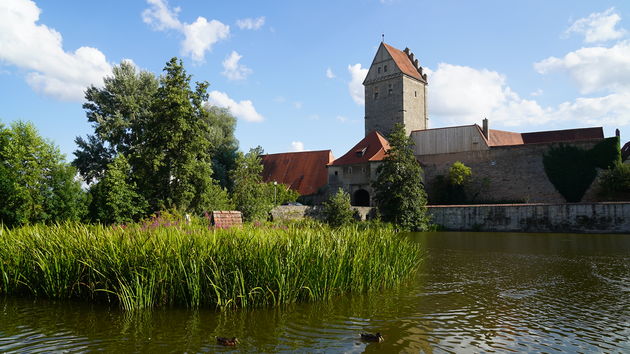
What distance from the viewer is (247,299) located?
7184 mm

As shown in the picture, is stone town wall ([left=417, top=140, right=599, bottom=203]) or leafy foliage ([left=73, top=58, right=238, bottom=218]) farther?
stone town wall ([left=417, top=140, right=599, bottom=203])

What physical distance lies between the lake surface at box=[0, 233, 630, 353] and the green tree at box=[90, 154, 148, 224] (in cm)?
1549

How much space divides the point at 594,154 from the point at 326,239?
35.6 metres

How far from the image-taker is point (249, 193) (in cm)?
2531

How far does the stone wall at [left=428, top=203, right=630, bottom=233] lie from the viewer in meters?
29.1

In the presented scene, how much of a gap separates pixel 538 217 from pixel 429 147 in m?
14.7

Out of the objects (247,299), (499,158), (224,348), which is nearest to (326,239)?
(247,299)

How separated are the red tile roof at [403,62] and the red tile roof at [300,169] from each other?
12018 mm

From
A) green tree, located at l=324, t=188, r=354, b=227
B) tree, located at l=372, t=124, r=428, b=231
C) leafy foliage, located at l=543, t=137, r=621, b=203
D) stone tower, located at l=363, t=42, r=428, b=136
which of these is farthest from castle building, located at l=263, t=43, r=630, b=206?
green tree, located at l=324, t=188, r=354, b=227

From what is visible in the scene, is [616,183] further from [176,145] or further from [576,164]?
[176,145]

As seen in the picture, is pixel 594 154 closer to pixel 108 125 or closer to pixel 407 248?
pixel 407 248

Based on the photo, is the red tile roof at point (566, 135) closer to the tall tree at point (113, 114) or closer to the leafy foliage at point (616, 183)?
the leafy foliage at point (616, 183)

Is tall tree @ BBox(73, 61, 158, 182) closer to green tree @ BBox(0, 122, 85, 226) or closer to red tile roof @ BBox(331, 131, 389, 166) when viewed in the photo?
green tree @ BBox(0, 122, 85, 226)

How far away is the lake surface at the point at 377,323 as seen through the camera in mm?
5574
